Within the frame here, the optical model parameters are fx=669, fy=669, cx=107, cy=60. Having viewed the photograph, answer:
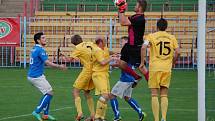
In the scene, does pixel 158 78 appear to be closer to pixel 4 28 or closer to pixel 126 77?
pixel 126 77

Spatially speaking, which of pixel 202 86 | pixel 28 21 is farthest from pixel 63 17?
pixel 202 86

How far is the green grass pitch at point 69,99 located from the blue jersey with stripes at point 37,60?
95cm

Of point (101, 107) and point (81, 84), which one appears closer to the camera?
point (101, 107)

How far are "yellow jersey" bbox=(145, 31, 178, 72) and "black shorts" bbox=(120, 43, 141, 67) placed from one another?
0.89 m

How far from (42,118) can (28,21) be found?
60.9ft

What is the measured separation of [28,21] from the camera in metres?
32.0

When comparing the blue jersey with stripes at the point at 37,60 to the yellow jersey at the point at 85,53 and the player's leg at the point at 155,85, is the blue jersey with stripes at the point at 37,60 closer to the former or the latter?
the yellow jersey at the point at 85,53

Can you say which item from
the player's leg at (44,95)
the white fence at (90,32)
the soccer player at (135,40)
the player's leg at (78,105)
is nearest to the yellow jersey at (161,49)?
the soccer player at (135,40)

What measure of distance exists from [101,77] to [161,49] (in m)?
1.46

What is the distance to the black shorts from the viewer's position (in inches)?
520

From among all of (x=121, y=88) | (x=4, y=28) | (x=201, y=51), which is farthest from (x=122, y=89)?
(x=4, y=28)

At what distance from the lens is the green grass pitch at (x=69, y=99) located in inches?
553

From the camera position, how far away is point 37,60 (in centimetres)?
1389

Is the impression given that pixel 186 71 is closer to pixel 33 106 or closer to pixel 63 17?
pixel 63 17
